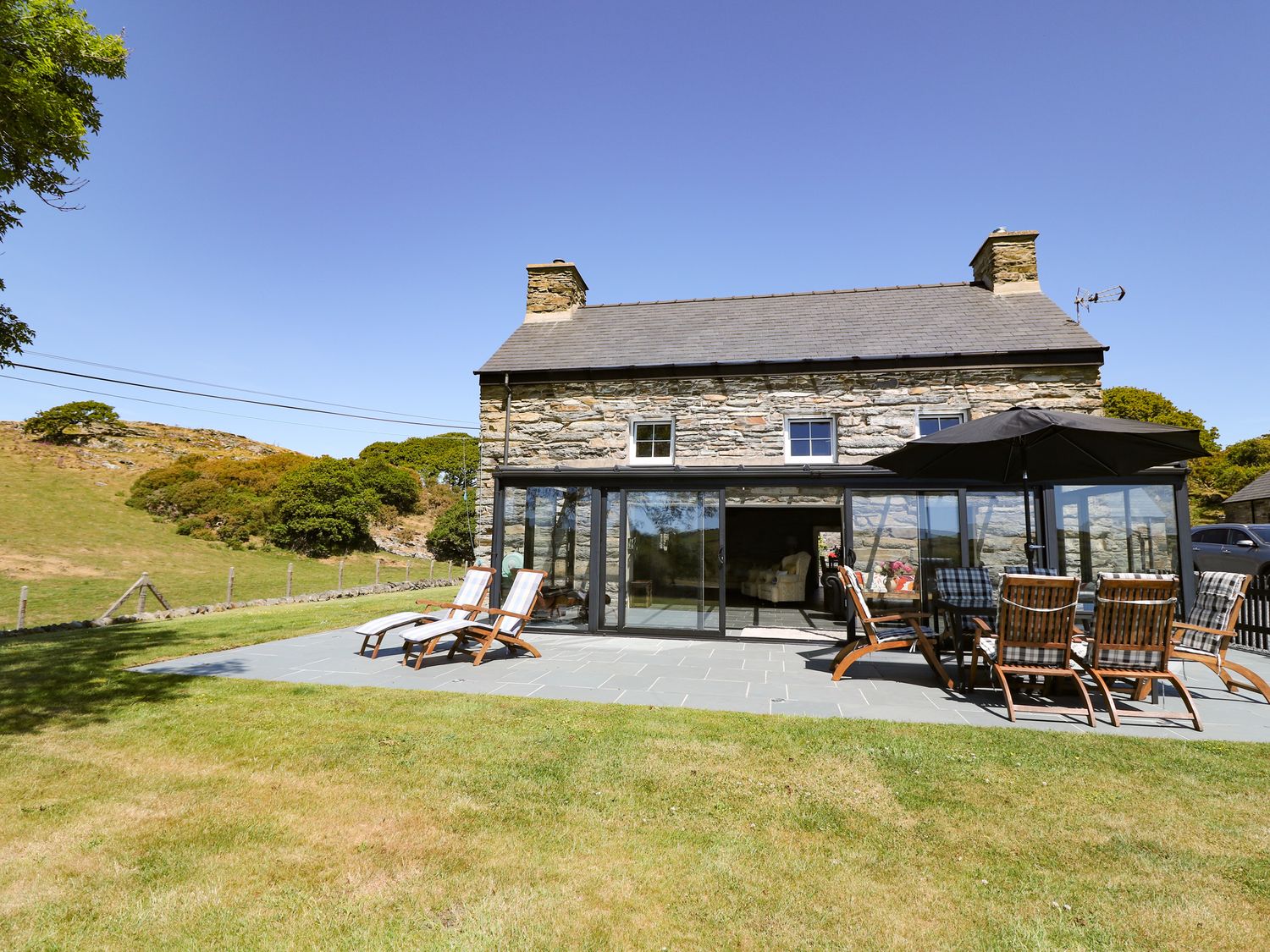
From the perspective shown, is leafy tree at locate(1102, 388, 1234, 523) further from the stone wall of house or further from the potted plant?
the potted plant

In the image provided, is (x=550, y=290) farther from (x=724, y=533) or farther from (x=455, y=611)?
(x=455, y=611)

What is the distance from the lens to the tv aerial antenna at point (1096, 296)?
16625 mm

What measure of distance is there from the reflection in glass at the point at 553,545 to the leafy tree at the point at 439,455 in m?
33.4

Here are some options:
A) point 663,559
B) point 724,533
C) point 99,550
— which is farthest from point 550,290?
point 99,550

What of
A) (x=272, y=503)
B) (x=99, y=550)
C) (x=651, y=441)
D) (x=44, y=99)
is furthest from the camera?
(x=272, y=503)

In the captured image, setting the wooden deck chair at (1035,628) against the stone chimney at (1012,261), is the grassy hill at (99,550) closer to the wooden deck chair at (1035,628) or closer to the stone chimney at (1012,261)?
the wooden deck chair at (1035,628)

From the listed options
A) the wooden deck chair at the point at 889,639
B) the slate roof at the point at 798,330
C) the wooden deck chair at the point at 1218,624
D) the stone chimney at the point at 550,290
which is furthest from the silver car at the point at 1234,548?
the stone chimney at the point at 550,290

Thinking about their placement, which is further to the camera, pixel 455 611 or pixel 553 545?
pixel 553 545

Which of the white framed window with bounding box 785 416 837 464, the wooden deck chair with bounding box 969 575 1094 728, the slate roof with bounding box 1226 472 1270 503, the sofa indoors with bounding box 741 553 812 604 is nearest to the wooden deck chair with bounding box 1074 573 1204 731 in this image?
the wooden deck chair with bounding box 969 575 1094 728

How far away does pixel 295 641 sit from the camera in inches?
332

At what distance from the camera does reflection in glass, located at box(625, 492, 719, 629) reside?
9.21 metres

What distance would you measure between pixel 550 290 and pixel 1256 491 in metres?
Result: 28.2

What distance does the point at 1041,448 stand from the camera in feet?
21.3

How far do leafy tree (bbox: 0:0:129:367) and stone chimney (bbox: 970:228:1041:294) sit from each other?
15.3m
